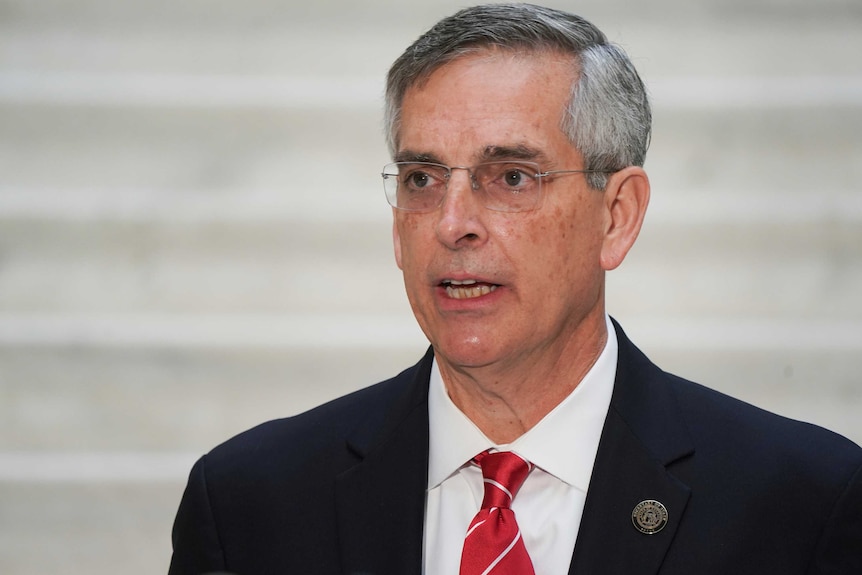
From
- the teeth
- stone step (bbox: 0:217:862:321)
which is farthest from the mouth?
stone step (bbox: 0:217:862:321)

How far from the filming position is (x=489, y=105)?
232 centimetres

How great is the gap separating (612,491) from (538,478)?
0.50 ft

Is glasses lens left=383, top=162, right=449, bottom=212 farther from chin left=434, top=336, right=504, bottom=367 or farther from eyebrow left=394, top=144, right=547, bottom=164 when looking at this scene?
chin left=434, top=336, right=504, bottom=367

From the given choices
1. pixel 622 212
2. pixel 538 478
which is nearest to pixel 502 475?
pixel 538 478

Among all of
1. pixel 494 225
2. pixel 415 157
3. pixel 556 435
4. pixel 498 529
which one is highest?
pixel 415 157

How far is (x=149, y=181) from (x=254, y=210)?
0.99 ft

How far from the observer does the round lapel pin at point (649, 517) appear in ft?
7.51

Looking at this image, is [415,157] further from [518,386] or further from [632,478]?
[632,478]

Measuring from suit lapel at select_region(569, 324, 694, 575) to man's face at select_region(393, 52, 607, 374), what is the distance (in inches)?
7.9

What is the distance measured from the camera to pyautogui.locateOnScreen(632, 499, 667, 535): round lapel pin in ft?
7.51

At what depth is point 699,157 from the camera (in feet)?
11.7

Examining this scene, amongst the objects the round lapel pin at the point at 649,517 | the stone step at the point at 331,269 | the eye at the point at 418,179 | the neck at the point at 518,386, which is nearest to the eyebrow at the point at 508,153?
the eye at the point at 418,179

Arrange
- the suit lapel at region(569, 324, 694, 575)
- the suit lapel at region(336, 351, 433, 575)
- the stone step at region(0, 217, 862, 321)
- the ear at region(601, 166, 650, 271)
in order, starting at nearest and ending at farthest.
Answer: the suit lapel at region(569, 324, 694, 575), the suit lapel at region(336, 351, 433, 575), the ear at region(601, 166, 650, 271), the stone step at region(0, 217, 862, 321)

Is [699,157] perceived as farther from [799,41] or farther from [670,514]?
[670,514]
